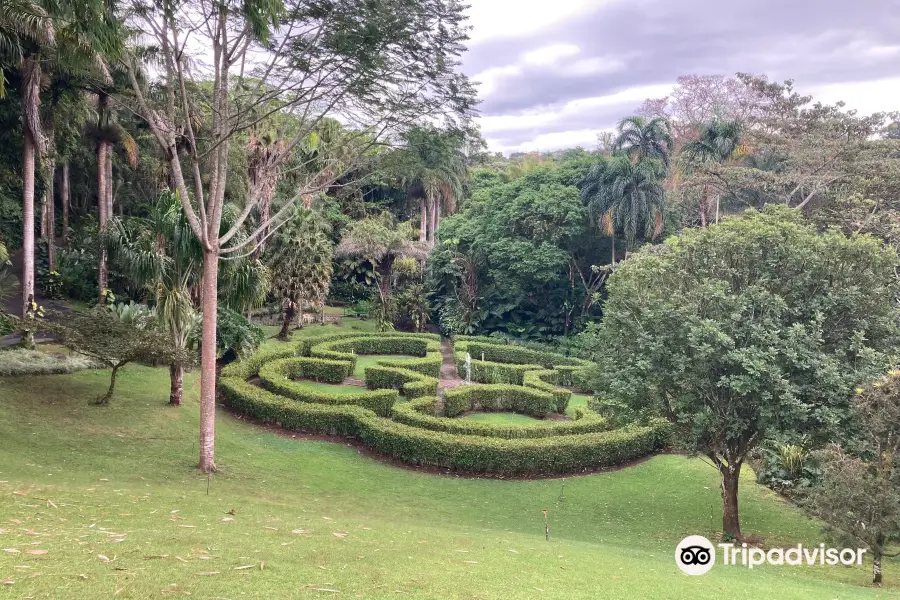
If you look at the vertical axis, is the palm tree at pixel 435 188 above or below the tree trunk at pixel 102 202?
above

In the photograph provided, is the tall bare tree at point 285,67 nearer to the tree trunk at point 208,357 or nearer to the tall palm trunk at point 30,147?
the tree trunk at point 208,357

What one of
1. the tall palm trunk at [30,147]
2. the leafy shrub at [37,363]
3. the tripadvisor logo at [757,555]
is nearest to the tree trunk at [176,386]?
the leafy shrub at [37,363]

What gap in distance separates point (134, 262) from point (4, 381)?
428 centimetres

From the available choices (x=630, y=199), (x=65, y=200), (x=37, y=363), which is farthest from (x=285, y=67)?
(x=65, y=200)

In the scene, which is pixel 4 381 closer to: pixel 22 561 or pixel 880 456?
pixel 22 561

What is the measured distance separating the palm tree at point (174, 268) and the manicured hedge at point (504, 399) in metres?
7.11

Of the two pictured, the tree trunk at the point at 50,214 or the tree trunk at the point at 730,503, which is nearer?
the tree trunk at the point at 730,503

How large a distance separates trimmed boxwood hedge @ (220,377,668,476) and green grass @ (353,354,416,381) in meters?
6.42

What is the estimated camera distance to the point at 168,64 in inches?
449

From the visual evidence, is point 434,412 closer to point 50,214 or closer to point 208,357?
point 208,357

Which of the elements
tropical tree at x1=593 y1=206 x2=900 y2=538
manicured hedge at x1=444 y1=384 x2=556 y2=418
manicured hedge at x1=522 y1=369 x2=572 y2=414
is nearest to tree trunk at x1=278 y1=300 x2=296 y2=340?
manicured hedge at x1=444 y1=384 x2=556 y2=418

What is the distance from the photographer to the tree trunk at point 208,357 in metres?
11.7

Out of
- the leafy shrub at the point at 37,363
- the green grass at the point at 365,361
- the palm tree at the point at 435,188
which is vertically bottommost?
the green grass at the point at 365,361

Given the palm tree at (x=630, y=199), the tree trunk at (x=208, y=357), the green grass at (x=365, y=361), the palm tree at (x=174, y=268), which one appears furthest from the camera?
the palm tree at (x=630, y=199)
